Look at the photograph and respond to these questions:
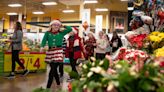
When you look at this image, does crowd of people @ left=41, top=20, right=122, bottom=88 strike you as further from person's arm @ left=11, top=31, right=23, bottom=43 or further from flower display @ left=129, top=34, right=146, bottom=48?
flower display @ left=129, top=34, right=146, bottom=48

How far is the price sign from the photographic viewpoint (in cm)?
902

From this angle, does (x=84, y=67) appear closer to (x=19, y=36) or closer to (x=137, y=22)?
(x=137, y=22)

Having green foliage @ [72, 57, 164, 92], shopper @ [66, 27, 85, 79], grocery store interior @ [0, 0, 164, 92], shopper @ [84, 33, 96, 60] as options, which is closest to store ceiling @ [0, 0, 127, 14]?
grocery store interior @ [0, 0, 164, 92]

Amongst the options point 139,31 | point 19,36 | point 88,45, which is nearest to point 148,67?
point 139,31

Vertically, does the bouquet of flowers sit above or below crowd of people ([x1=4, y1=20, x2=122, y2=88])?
above

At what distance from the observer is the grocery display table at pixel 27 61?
8945 mm

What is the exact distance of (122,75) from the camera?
0.99m

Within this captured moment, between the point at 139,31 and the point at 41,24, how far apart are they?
13591 millimetres

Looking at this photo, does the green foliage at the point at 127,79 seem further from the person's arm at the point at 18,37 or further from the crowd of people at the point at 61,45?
the person's arm at the point at 18,37

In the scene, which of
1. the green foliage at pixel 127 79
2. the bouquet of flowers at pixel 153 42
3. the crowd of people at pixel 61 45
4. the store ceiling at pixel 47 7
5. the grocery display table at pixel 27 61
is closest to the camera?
the green foliage at pixel 127 79

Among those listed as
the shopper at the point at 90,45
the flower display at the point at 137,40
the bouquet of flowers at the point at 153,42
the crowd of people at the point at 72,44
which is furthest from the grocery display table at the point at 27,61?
the bouquet of flowers at the point at 153,42

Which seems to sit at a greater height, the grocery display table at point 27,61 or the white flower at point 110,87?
the white flower at point 110,87

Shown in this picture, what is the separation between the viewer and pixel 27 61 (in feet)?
31.7

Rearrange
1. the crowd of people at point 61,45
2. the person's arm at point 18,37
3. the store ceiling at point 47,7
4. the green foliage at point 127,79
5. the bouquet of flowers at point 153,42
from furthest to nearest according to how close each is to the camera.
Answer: the store ceiling at point 47,7 < the person's arm at point 18,37 < the crowd of people at point 61,45 < the bouquet of flowers at point 153,42 < the green foliage at point 127,79
